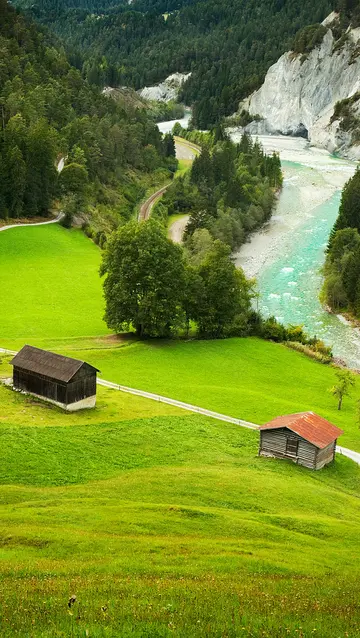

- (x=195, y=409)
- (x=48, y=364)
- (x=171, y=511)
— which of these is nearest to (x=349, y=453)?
(x=195, y=409)

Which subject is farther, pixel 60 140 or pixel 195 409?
pixel 60 140

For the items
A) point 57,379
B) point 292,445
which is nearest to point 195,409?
point 292,445

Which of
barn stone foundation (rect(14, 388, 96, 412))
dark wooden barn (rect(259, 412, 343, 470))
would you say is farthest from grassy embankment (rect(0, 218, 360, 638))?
dark wooden barn (rect(259, 412, 343, 470))

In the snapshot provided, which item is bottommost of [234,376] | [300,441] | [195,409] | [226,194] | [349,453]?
[234,376]

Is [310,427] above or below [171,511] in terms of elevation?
below

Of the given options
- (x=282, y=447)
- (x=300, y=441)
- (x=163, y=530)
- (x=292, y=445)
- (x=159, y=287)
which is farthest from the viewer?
(x=159, y=287)

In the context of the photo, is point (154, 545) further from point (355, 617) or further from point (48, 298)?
point (48, 298)

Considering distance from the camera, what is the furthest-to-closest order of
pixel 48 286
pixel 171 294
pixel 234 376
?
pixel 48 286 < pixel 171 294 < pixel 234 376

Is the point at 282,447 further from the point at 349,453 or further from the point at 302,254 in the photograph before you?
the point at 302,254
